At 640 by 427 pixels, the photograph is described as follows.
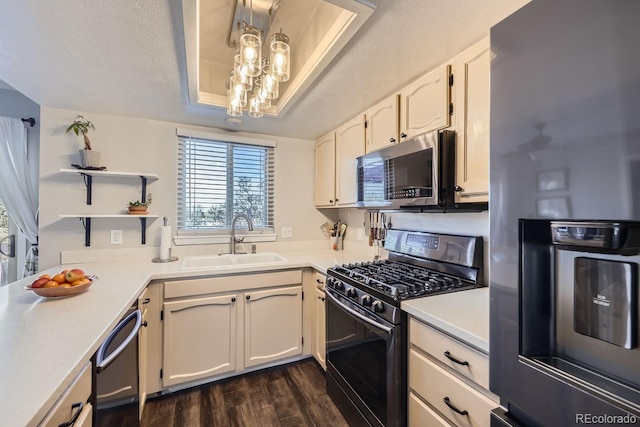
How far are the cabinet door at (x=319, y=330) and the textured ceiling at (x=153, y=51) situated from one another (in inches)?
58.4

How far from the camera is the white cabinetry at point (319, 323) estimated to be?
6.91ft

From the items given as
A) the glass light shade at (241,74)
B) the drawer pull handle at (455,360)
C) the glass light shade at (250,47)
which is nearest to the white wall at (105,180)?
the glass light shade at (241,74)

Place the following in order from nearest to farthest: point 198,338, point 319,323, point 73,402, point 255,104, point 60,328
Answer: point 73,402
point 60,328
point 255,104
point 198,338
point 319,323

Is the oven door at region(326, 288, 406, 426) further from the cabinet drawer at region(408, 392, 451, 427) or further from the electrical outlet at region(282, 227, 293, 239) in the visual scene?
the electrical outlet at region(282, 227, 293, 239)

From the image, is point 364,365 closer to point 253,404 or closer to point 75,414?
point 253,404

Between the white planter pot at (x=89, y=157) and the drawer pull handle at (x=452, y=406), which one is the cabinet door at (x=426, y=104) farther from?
the white planter pot at (x=89, y=157)

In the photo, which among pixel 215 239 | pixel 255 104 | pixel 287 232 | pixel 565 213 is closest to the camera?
pixel 565 213

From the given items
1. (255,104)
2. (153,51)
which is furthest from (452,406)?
(153,51)

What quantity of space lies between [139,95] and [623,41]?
2316mm

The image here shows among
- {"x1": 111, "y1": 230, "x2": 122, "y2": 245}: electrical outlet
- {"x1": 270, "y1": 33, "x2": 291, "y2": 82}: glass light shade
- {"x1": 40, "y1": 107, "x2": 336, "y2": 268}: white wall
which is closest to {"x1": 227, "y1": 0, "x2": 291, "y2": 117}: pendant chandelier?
{"x1": 270, "y1": 33, "x2": 291, "y2": 82}: glass light shade

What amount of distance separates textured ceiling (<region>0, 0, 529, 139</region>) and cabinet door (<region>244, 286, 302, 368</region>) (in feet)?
4.81

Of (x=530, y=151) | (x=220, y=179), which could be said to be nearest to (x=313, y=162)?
(x=220, y=179)

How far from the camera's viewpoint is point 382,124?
192cm

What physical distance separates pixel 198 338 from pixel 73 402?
1.20 metres
